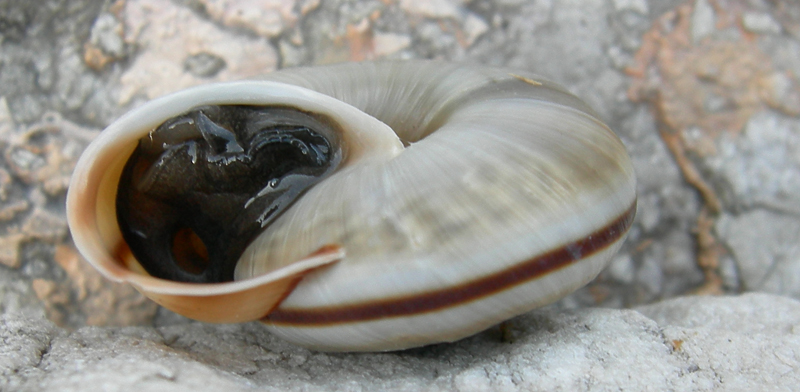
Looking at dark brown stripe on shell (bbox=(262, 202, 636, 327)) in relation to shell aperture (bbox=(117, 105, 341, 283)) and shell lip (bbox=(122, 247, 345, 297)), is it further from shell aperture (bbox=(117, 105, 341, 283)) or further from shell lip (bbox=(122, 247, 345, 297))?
shell aperture (bbox=(117, 105, 341, 283))

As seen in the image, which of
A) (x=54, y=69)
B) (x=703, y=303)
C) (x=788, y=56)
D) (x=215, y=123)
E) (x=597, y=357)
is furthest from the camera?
(x=788, y=56)

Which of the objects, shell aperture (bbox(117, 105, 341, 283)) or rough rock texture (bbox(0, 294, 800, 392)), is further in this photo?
shell aperture (bbox(117, 105, 341, 283))

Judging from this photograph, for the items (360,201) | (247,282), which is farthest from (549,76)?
(247,282)

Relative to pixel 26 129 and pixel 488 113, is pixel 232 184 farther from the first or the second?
pixel 26 129

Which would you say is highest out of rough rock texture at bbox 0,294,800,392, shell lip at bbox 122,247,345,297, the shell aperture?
the shell aperture

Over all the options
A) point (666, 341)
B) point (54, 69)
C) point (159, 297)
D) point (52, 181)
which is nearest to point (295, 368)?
point (159, 297)

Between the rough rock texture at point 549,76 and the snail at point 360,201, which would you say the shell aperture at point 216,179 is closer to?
the snail at point 360,201

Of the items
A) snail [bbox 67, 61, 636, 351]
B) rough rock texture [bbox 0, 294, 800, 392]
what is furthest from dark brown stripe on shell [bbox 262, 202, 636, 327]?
rough rock texture [bbox 0, 294, 800, 392]
